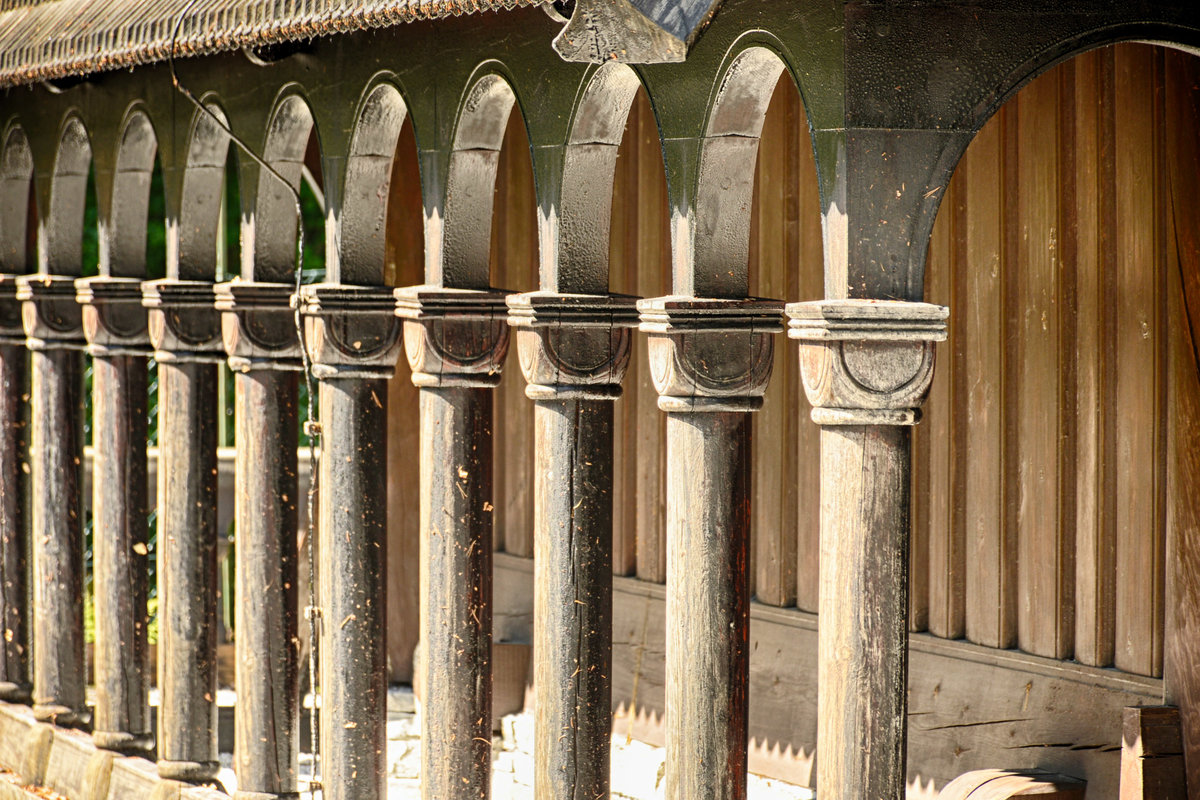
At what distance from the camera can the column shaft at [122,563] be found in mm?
8328

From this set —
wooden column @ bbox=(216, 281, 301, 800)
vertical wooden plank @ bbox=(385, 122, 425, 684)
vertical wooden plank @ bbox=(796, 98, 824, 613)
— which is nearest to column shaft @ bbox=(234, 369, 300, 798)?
wooden column @ bbox=(216, 281, 301, 800)

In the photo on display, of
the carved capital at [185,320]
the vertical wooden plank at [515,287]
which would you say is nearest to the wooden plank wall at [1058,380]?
the vertical wooden plank at [515,287]

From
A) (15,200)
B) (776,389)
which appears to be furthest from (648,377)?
(15,200)

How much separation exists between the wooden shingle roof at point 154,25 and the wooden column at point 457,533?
974 mm

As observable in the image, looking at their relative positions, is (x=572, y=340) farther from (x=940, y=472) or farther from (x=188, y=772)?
(x=188, y=772)

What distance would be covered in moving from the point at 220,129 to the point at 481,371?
6.96ft

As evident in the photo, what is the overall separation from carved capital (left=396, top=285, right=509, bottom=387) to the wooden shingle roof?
95cm

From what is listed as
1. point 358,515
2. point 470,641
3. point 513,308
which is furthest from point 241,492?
point 513,308

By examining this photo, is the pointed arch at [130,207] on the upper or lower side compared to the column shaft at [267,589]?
upper

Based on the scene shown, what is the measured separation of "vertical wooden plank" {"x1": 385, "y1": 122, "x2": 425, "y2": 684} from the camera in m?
9.99

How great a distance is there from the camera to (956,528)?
6.94m

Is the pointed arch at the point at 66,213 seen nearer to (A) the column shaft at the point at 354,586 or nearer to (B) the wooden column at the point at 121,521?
(B) the wooden column at the point at 121,521

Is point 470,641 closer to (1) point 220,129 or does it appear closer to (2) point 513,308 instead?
(2) point 513,308

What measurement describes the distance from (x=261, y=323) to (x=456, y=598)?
1.61 m
